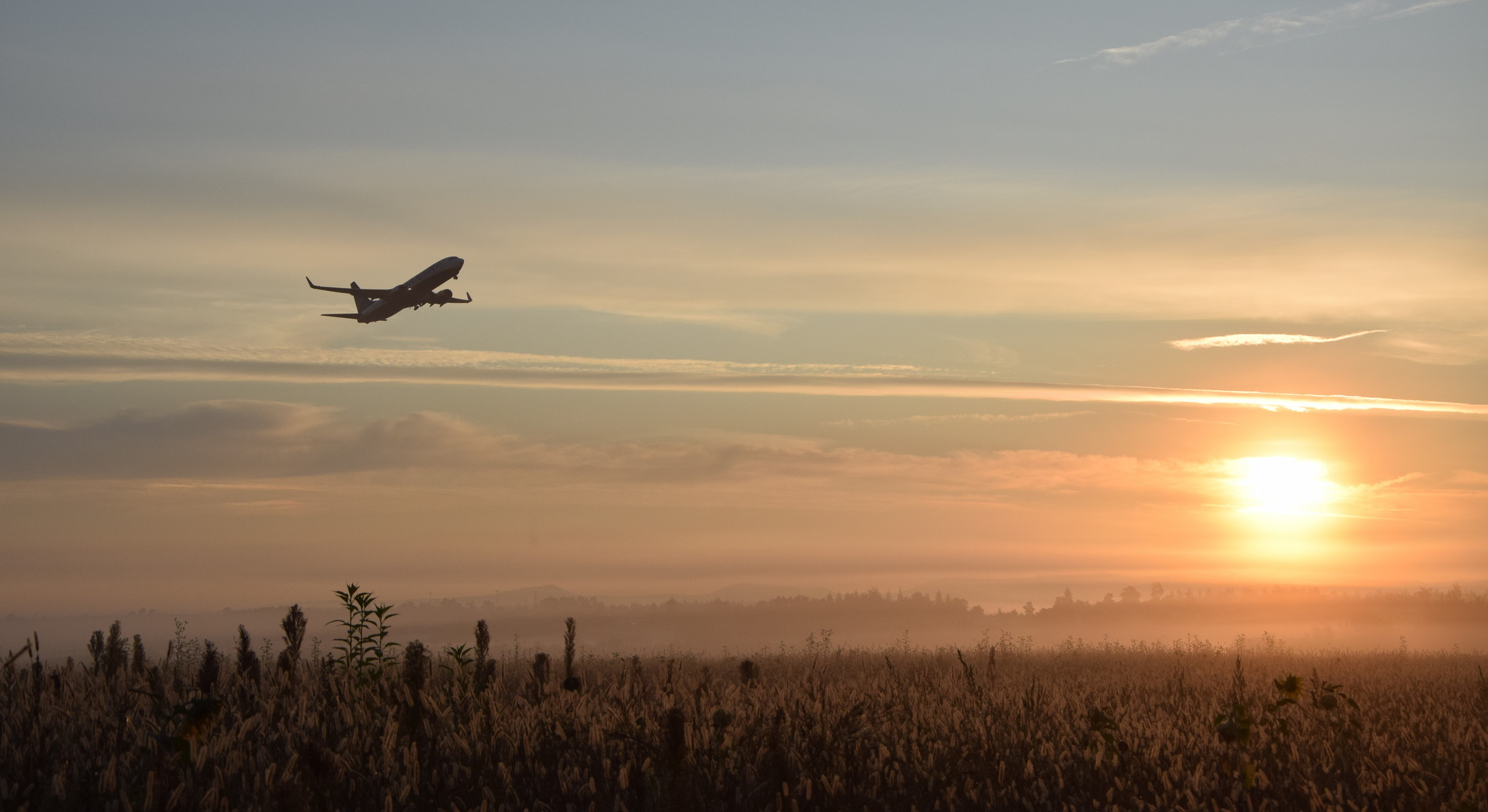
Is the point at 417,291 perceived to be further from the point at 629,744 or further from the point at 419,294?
the point at 629,744

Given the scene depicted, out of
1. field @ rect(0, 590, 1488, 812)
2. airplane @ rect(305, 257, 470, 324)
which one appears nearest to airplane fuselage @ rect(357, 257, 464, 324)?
airplane @ rect(305, 257, 470, 324)

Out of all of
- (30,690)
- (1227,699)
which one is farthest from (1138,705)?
(30,690)

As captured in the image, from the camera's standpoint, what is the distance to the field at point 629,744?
17.7 feet

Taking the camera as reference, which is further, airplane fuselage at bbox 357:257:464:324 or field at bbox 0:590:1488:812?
airplane fuselage at bbox 357:257:464:324

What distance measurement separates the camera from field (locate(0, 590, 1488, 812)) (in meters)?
5.39

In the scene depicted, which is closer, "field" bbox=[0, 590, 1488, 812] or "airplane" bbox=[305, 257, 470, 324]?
"field" bbox=[0, 590, 1488, 812]

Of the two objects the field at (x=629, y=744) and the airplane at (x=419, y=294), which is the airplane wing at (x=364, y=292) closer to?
the airplane at (x=419, y=294)

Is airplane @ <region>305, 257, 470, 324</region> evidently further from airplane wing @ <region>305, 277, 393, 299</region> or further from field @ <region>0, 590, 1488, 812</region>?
field @ <region>0, 590, 1488, 812</region>

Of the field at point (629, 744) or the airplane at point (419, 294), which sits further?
the airplane at point (419, 294)

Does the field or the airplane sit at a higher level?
the airplane

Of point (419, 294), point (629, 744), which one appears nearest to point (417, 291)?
point (419, 294)

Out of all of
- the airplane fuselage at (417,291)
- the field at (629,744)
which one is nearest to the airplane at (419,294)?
the airplane fuselage at (417,291)

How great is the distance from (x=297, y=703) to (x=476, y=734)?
1688 millimetres

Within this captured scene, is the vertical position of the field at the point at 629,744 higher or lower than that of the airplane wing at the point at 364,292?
lower
